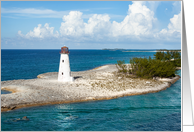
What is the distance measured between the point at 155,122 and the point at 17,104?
16639 millimetres

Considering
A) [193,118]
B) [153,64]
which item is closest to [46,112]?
[193,118]

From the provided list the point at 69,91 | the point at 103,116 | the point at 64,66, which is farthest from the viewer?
the point at 64,66

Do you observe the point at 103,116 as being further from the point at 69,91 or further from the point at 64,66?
the point at 64,66

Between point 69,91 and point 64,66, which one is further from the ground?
point 64,66

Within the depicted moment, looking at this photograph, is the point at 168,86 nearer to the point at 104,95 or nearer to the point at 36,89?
the point at 104,95

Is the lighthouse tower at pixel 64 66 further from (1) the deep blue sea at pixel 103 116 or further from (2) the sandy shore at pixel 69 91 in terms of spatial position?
(1) the deep blue sea at pixel 103 116

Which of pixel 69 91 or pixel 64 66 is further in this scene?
pixel 64 66

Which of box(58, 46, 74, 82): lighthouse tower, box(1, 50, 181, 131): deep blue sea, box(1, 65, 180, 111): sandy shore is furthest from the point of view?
box(58, 46, 74, 82): lighthouse tower

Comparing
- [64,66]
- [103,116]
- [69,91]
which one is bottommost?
[103,116]

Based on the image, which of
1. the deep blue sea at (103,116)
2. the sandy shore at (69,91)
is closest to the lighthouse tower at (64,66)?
the sandy shore at (69,91)

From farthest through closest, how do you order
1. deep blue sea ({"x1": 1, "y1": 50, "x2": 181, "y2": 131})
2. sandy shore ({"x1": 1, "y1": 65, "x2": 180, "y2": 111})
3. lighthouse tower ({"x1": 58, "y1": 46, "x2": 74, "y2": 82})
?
1. lighthouse tower ({"x1": 58, "y1": 46, "x2": 74, "y2": 82})
2. sandy shore ({"x1": 1, "y1": 65, "x2": 180, "y2": 111})
3. deep blue sea ({"x1": 1, "y1": 50, "x2": 181, "y2": 131})

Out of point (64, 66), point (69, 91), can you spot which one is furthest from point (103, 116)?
point (64, 66)

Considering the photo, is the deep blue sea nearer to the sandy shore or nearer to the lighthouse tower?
the sandy shore

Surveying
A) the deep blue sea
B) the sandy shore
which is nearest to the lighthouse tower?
the sandy shore
